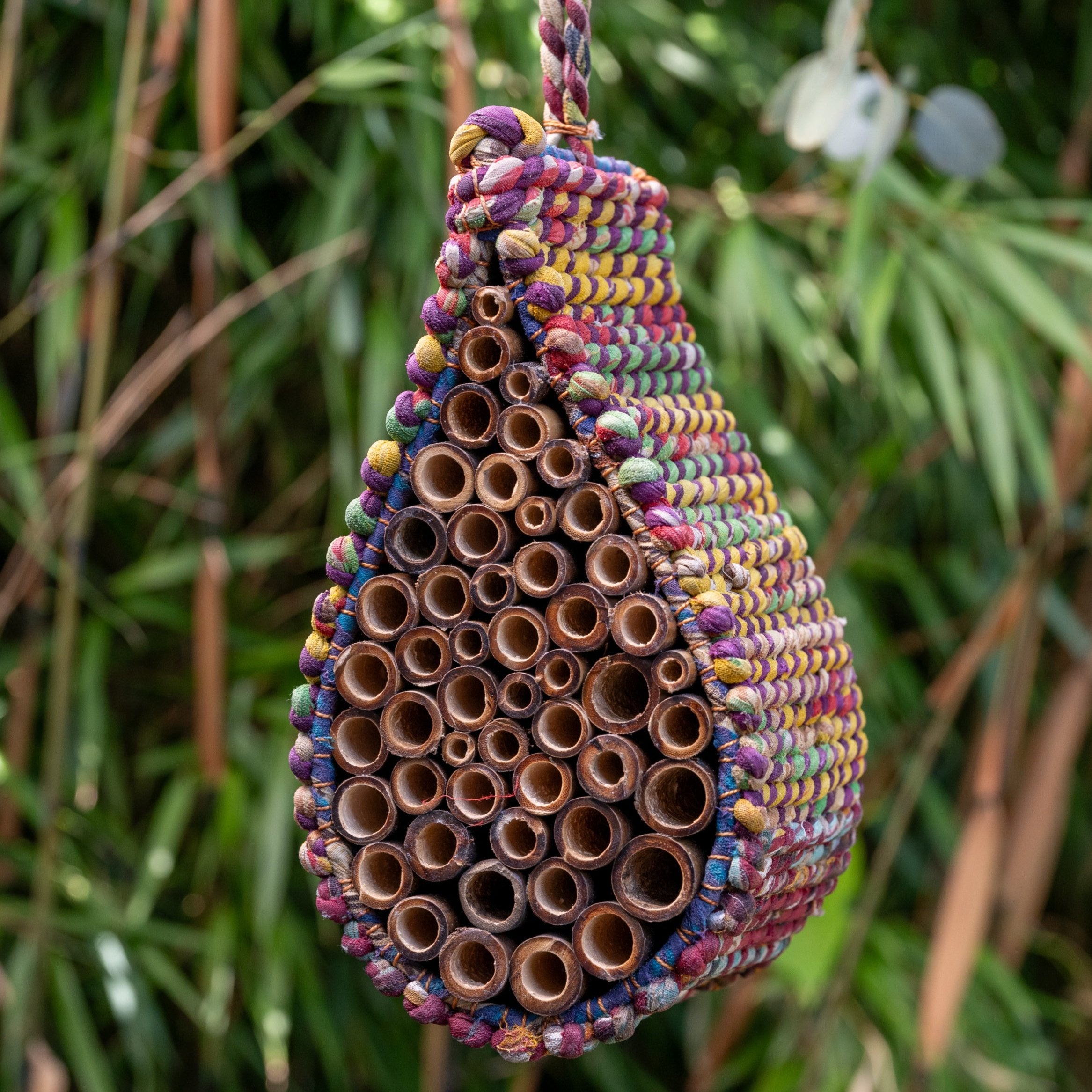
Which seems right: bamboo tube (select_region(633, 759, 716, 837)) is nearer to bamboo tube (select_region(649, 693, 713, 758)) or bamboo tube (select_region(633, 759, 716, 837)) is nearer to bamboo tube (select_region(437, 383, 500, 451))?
bamboo tube (select_region(649, 693, 713, 758))

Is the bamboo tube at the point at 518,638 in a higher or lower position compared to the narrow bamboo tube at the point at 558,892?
higher

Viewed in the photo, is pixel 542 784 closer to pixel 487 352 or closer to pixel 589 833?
pixel 589 833

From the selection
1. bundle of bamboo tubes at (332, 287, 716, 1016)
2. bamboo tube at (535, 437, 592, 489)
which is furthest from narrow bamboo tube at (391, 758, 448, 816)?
bamboo tube at (535, 437, 592, 489)

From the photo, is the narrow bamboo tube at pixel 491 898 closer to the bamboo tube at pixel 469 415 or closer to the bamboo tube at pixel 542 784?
the bamboo tube at pixel 542 784

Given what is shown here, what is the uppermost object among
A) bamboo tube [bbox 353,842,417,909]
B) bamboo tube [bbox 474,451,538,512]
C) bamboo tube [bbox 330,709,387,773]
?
bamboo tube [bbox 474,451,538,512]

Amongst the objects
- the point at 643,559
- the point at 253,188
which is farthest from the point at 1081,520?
the point at 643,559

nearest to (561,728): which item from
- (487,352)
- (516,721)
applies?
(516,721)

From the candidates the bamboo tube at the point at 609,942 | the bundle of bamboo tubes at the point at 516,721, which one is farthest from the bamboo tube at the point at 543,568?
the bamboo tube at the point at 609,942

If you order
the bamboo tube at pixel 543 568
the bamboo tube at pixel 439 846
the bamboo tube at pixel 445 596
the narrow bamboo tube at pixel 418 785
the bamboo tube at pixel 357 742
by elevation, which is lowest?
the bamboo tube at pixel 439 846
